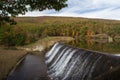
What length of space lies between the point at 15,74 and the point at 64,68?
17.5ft

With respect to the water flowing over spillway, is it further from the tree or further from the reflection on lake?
the reflection on lake

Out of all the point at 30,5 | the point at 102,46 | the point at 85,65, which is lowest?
the point at 102,46

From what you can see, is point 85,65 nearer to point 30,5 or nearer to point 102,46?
point 30,5

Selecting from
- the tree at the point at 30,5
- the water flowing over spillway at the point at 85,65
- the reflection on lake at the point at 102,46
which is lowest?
the reflection on lake at the point at 102,46

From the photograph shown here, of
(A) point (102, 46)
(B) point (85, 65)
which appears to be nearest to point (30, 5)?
(B) point (85, 65)

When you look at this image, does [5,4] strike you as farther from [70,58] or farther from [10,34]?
[10,34]

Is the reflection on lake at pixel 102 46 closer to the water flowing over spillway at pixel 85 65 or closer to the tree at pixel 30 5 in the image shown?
the water flowing over spillway at pixel 85 65

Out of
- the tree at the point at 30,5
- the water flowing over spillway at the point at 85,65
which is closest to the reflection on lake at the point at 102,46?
the water flowing over spillway at the point at 85,65

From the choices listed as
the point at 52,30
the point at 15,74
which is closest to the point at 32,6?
the point at 15,74

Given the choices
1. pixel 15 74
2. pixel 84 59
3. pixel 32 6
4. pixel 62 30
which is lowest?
pixel 62 30

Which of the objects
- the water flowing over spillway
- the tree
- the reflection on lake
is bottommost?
the reflection on lake

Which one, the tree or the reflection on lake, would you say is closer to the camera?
the tree

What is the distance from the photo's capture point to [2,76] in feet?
89.1

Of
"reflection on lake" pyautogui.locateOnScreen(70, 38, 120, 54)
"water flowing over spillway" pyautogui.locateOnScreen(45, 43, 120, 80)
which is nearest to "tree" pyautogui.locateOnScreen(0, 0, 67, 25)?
"water flowing over spillway" pyautogui.locateOnScreen(45, 43, 120, 80)
